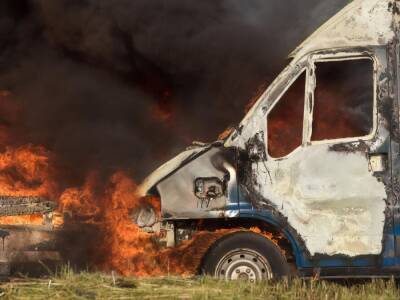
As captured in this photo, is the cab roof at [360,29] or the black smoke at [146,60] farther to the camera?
the black smoke at [146,60]

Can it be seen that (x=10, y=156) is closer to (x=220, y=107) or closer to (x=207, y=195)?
(x=207, y=195)

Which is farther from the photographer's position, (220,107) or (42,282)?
(220,107)

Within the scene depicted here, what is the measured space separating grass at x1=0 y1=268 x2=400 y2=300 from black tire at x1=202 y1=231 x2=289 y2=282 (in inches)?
11.8

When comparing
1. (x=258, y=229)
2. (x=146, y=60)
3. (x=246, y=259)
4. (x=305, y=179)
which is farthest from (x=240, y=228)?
(x=146, y=60)

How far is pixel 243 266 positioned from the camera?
7016 mm

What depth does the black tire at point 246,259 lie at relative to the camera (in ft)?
22.9

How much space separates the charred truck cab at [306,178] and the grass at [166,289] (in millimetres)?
385

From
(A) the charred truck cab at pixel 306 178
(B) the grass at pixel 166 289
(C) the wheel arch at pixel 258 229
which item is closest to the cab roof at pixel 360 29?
(A) the charred truck cab at pixel 306 178

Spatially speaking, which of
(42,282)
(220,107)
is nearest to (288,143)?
(42,282)

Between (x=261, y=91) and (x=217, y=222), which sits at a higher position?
(x=261, y=91)

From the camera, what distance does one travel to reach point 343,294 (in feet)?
20.9

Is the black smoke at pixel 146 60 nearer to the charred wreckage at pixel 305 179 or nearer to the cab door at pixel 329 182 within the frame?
the charred wreckage at pixel 305 179

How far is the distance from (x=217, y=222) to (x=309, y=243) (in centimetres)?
98

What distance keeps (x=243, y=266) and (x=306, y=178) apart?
107cm
